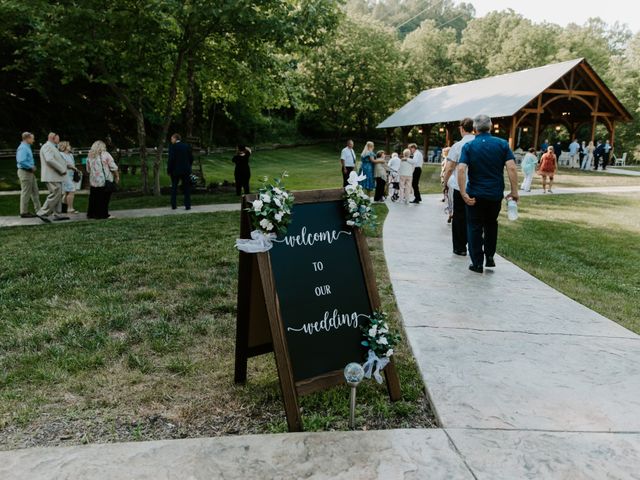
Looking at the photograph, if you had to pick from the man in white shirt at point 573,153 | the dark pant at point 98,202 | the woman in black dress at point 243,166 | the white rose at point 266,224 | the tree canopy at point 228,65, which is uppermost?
the tree canopy at point 228,65

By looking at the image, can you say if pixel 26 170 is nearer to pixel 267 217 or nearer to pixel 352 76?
pixel 267 217

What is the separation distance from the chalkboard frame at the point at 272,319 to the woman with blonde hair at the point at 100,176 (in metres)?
8.36

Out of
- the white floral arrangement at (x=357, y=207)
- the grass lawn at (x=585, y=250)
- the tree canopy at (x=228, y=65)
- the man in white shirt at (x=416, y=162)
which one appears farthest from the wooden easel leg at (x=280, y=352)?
the tree canopy at (x=228, y=65)

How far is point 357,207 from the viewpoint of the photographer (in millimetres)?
3199

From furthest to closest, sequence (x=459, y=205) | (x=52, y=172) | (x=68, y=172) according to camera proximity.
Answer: (x=68, y=172), (x=52, y=172), (x=459, y=205)

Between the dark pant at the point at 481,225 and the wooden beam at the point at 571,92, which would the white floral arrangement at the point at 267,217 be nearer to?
the dark pant at the point at 481,225

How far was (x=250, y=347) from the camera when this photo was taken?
11.0ft

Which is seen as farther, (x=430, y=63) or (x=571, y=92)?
(x=430, y=63)

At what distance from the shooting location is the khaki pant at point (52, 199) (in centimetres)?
1072

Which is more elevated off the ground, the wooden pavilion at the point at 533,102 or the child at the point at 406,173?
the wooden pavilion at the point at 533,102

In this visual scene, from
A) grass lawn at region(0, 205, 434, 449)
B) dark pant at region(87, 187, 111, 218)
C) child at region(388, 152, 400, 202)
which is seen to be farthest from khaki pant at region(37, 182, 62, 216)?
child at region(388, 152, 400, 202)

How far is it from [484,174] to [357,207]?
11.6ft

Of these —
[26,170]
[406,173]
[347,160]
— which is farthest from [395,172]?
[26,170]

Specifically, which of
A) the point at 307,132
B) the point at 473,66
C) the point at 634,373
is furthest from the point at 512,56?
the point at 634,373
